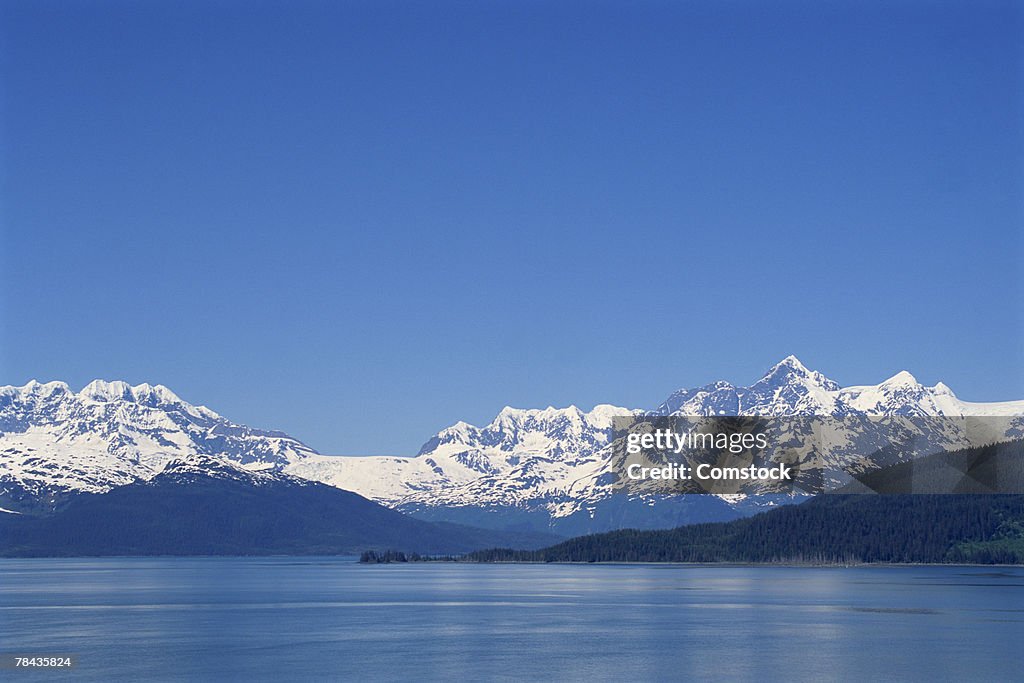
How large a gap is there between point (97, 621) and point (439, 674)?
270ft

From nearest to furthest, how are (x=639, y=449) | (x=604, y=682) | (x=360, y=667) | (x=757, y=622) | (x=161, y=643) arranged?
(x=604, y=682), (x=360, y=667), (x=639, y=449), (x=161, y=643), (x=757, y=622)

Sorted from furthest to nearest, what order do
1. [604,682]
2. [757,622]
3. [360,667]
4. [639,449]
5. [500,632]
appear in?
[757,622]
[500,632]
[639,449]
[360,667]
[604,682]

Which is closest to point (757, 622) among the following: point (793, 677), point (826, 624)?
point (826, 624)

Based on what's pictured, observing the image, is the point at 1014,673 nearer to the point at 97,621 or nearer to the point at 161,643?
the point at 161,643

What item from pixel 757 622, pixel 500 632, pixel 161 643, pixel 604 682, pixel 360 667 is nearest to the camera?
pixel 604 682

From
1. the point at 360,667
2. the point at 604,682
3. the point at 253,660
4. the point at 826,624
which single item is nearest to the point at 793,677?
the point at 604,682

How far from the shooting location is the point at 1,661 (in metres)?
123

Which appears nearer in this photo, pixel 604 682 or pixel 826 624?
pixel 604 682

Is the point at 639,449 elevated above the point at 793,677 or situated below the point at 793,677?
above

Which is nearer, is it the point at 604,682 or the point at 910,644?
the point at 604,682

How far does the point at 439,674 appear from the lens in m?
118

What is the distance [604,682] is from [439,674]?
14.8m

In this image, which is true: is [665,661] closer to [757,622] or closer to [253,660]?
[253,660]

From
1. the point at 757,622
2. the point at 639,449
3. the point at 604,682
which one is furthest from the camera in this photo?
the point at 757,622
